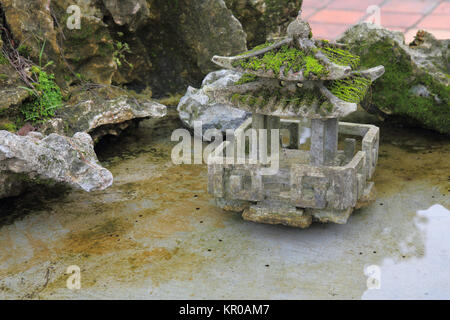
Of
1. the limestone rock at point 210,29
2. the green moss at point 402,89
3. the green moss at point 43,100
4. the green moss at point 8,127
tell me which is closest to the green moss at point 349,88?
the green moss at point 402,89

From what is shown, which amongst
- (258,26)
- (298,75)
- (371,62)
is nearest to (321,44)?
(298,75)

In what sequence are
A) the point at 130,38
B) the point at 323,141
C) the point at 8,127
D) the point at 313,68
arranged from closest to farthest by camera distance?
the point at 313,68 < the point at 323,141 < the point at 8,127 < the point at 130,38

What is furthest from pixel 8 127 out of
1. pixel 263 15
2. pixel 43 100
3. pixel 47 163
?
pixel 263 15

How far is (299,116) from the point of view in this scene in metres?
6.00

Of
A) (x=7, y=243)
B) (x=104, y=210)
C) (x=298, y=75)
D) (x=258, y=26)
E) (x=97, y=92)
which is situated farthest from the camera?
(x=258, y=26)

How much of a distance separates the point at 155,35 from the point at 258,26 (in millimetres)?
2187

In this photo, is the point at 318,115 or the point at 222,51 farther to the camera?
the point at 222,51

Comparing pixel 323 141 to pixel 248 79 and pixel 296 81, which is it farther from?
pixel 248 79

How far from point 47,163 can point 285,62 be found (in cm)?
298

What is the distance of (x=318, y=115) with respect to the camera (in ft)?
19.6

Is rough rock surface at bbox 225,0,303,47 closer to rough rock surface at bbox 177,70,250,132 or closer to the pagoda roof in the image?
rough rock surface at bbox 177,70,250,132

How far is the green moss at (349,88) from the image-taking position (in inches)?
244

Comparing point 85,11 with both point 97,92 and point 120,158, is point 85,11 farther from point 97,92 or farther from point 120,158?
point 120,158

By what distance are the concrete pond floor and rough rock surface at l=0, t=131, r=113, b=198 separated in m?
0.58
